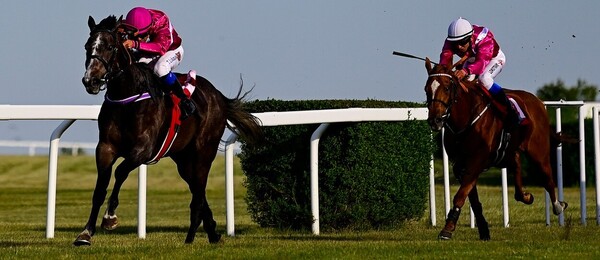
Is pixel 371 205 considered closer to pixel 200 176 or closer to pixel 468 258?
pixel 200 176

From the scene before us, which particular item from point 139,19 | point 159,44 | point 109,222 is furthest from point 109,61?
point 109,222

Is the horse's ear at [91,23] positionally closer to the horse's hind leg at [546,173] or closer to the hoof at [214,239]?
the hoof at [214,239]

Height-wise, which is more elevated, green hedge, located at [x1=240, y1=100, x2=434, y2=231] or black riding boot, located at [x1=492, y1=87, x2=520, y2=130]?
black riding boot, located at [x1=492, y1=87, x2=520, y2=130]

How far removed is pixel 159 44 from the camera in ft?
31.1

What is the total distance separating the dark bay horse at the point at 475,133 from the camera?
909 cm

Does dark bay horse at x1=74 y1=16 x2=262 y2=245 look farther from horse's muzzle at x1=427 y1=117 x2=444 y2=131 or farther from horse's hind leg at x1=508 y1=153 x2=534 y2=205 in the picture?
horse's hind leg at x1=508 y1=153 x2=534 y2=205

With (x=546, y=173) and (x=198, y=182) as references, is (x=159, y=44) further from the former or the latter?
(x=546, y=173)

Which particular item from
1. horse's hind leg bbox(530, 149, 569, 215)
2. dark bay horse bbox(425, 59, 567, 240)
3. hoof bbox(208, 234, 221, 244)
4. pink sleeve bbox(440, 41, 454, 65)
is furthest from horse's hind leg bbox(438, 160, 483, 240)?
hoof bbox(208, 234, 221, 244)

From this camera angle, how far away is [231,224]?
11.1m

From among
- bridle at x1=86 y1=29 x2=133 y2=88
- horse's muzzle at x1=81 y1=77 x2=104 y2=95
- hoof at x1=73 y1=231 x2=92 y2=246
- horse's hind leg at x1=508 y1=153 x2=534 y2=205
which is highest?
bridle at x1=86 y1=29 x2=133 y2=88

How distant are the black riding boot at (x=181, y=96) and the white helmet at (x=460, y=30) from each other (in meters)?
2.07

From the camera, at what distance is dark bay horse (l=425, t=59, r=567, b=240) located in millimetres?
9094

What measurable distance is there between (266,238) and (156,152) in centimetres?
158

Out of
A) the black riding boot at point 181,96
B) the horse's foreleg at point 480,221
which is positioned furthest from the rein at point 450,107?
the black riding boot at point 181,96
